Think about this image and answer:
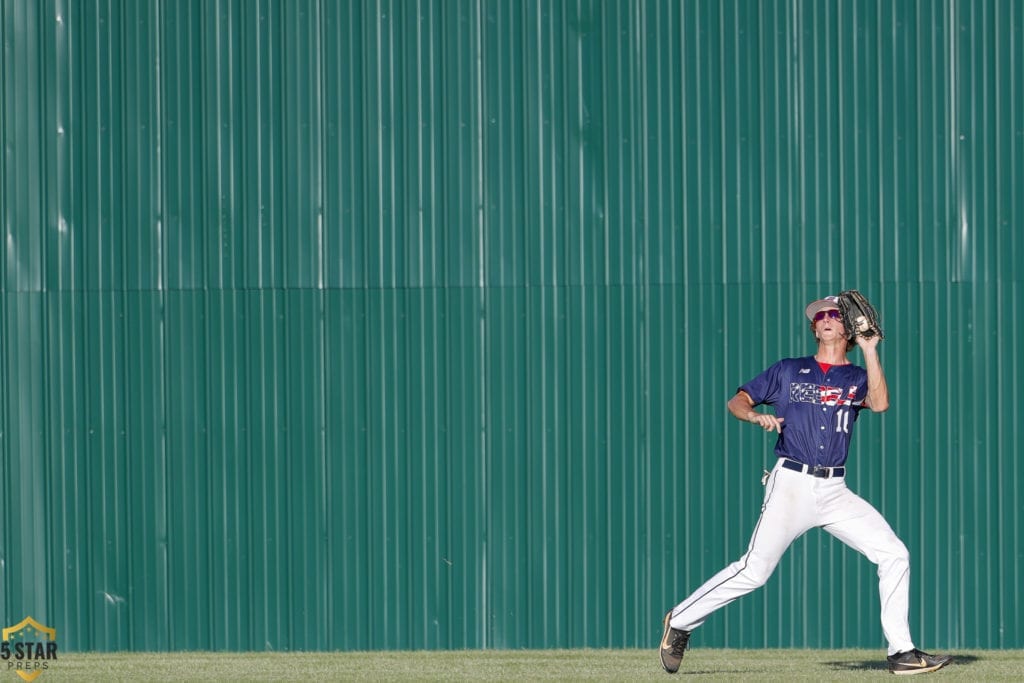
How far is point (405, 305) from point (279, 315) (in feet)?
2.42

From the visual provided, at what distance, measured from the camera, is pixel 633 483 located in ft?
30.7

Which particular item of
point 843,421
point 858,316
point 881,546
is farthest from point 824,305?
point 881,546

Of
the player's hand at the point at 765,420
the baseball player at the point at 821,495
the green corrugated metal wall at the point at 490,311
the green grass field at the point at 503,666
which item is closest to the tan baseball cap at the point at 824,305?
the baseball player at the point at 821,495

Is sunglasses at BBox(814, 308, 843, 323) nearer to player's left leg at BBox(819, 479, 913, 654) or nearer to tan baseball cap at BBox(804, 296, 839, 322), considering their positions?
tan baseball cap at BBox(804, 296, 839, 322)

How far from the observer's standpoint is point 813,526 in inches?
311

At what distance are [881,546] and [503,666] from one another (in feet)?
6.91

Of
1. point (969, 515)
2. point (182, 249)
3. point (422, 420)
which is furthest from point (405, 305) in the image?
point (969, 515)

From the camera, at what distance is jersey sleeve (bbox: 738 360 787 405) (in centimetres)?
809

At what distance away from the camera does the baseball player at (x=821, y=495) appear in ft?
25.7

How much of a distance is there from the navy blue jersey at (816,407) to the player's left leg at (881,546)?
19 centimetres

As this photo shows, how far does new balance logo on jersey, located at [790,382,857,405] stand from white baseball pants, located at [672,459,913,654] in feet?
1.18

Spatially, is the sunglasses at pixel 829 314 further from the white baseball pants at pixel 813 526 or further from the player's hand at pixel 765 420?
the white baseball pants at pixel 813 526

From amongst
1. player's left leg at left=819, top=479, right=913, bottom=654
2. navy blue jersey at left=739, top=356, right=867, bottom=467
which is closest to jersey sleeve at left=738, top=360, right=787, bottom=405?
navy blue jersey at left=739, top=356, right=867, bottom=467

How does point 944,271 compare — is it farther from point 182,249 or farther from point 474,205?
point 182,249
